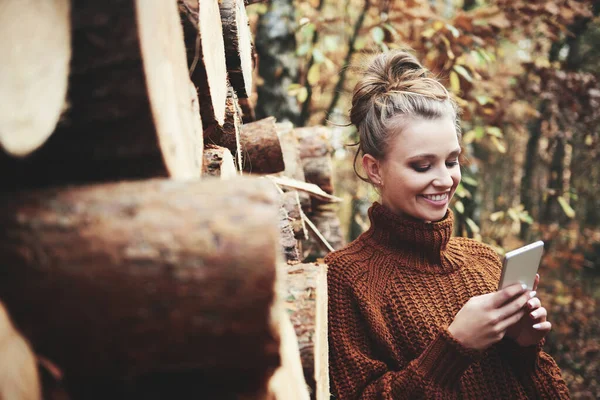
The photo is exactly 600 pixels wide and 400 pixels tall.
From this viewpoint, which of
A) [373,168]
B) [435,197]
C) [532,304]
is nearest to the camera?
[532,304]

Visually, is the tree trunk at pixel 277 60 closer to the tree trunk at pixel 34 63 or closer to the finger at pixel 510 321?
the finger at pixel 510 321

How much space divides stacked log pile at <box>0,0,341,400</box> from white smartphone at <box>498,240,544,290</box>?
33.7 inches

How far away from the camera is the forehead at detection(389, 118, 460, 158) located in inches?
67.0

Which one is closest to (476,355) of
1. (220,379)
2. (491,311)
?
(491,311)

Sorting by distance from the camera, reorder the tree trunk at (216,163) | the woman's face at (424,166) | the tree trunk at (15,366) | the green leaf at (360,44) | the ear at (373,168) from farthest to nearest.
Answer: the green leaf at (360,44)
the ear at (373,168)
the woman's face at (424,166)
the tree trunk at (216,163)
the tree trunk at (15,366)

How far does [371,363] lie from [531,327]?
22.1 inches

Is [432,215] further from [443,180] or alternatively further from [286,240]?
[286,240]

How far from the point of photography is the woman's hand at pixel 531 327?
1652mm

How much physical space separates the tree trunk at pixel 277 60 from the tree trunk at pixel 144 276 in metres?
2.85

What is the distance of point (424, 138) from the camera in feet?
5.60

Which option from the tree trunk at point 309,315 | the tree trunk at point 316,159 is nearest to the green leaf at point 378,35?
the tree trunk at point 316,159

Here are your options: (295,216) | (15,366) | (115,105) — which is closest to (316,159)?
(295,216)

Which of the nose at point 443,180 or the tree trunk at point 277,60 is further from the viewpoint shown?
the tree trunk at point 277,60

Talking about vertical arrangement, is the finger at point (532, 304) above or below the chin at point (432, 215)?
below
